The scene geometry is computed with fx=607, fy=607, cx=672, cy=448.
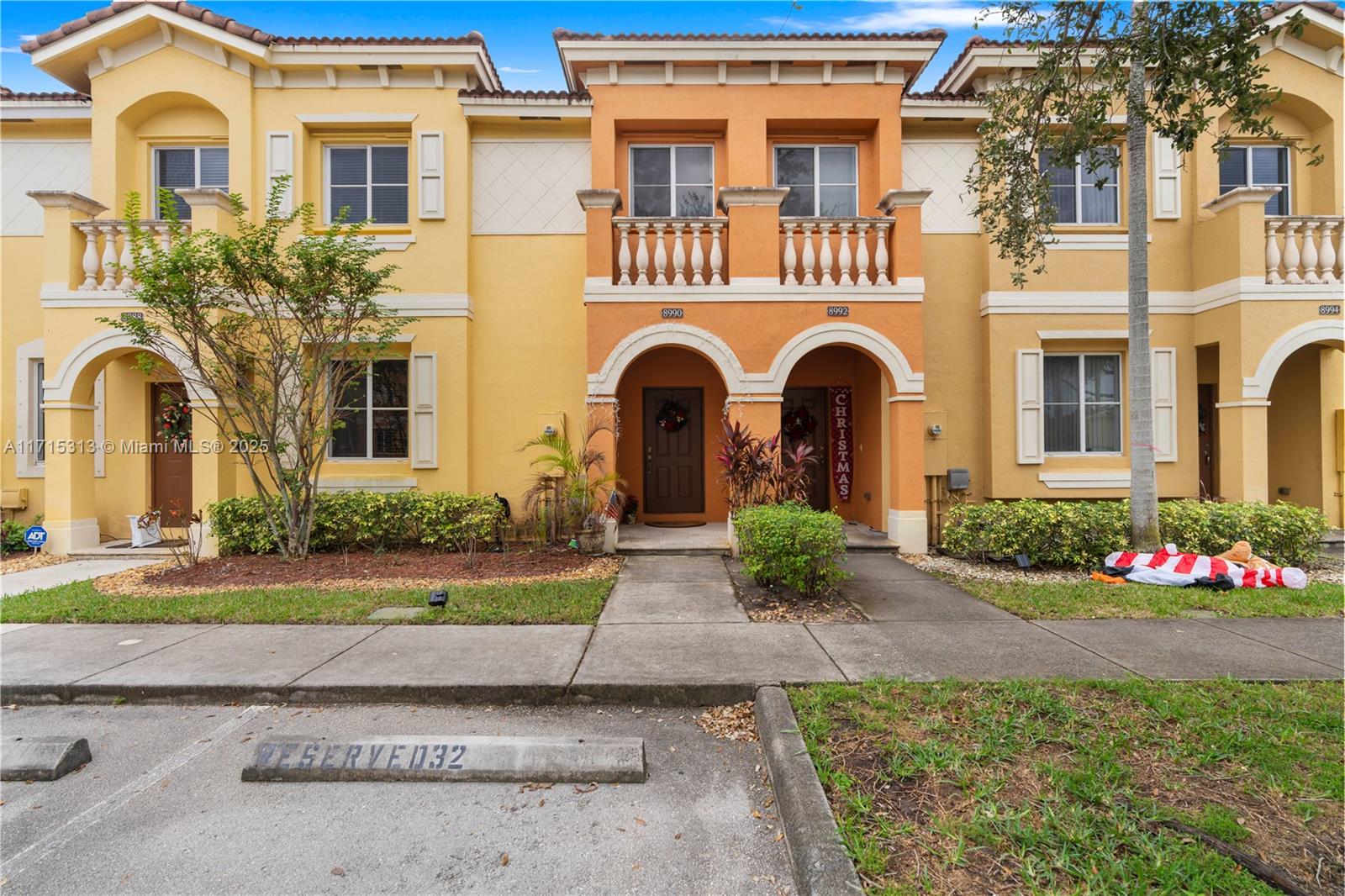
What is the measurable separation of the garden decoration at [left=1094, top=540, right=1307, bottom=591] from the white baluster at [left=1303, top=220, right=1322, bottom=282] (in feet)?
15.7

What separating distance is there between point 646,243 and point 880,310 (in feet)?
11.8

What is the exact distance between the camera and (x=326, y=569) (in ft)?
25.3

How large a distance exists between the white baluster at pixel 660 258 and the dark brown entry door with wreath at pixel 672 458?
2.63 meters

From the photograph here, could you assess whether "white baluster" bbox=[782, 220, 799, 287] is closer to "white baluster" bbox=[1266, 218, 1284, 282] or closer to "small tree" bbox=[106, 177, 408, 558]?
"small tree" bbox=[106, 177, 408, 558]

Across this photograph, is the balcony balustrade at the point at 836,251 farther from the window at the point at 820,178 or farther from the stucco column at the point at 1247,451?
the stucco column at the point at 1247,451

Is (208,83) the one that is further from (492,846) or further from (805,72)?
(492,846)

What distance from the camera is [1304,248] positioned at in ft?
29.4

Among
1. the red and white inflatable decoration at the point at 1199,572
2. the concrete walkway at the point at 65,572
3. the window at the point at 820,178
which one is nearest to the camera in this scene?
the red and white inflatable decoration at the point at 1199,572

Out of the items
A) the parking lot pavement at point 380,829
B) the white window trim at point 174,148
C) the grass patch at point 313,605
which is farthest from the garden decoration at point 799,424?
the white window trim at point 174,148

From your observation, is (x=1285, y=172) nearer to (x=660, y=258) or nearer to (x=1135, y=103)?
(x=1135, y=103)

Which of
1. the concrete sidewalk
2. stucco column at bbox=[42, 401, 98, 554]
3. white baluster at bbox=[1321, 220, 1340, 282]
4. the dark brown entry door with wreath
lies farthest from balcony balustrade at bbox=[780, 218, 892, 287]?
stucco column at bbox=[42, 401, 98, 554]

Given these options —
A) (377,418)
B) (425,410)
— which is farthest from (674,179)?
(377,418)

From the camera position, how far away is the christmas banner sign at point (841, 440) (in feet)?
36.2

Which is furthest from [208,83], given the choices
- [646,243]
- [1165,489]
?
[1165,489]
